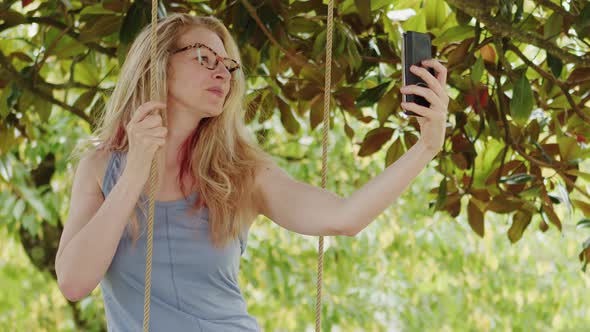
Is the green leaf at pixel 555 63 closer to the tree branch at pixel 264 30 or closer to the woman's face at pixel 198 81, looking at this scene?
the tree branch at pixel 264 30

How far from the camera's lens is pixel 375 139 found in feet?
6.40

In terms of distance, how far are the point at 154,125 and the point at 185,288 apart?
0.94ft

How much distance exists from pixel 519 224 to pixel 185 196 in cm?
91

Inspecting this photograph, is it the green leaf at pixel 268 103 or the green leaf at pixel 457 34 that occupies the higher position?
the green leaf at pixel 457 34

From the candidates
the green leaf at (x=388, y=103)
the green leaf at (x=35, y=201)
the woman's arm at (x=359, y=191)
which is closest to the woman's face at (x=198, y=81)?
the woman's arm at (x=359, y=191)

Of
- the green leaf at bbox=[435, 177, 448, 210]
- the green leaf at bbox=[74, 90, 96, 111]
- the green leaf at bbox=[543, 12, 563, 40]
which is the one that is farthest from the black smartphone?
the green leaf at bbox=[74, 90, 96, 111]

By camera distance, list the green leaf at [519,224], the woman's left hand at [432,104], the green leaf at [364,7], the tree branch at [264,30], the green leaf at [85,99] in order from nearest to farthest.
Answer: the woman's left hand at [432,104]
the green leaf at [364,7]
the tree branch at [264,30]
the green leaf at [519,224]
the green leaf at [85,99]

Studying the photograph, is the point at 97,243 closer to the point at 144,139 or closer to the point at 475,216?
the point at 144,139

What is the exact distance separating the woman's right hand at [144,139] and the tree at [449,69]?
0.47 m

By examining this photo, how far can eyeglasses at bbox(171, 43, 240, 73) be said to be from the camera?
1448mm

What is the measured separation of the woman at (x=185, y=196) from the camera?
125 centimetres

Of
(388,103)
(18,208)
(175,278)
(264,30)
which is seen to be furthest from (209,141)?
(18,208)

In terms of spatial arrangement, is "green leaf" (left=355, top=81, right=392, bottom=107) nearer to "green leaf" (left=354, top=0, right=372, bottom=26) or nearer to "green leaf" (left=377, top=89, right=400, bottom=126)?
"green leaf" (left=377, top=89, right=400, bottom=126)

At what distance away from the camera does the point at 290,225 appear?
141cm
